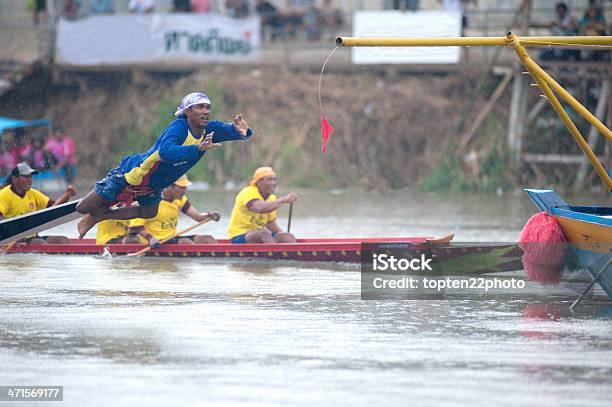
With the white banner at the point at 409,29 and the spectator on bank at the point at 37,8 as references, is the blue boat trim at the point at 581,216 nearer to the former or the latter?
the white banner at the point at 409,29

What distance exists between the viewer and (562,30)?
26.3 meters

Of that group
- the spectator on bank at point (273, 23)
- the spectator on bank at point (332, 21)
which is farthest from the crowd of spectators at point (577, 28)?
the spectator on bank at point (273, 23)

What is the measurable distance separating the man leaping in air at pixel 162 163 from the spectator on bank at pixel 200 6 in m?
17.9

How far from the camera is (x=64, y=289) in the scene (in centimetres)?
1326

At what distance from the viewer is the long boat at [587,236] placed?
11.5 metres

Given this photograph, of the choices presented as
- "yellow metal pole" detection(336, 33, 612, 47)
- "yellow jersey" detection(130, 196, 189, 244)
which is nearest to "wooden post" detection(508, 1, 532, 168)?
"yellow jersey" detection(130, 196, 189, 244)

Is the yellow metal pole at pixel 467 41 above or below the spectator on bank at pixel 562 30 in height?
below

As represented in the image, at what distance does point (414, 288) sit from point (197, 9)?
1935cm

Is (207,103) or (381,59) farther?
(381,59)

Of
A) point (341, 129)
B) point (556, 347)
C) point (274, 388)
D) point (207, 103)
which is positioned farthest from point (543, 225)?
point (341, 129)

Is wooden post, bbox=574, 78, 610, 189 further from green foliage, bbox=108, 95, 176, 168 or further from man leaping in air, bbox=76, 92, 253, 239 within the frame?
man leaping in air, bbox=76, 92, 253, 239

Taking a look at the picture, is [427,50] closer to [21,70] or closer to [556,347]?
[21,70]

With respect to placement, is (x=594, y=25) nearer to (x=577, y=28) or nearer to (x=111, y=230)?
(x=577, y=28)

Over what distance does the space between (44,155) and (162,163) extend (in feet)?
57.6
